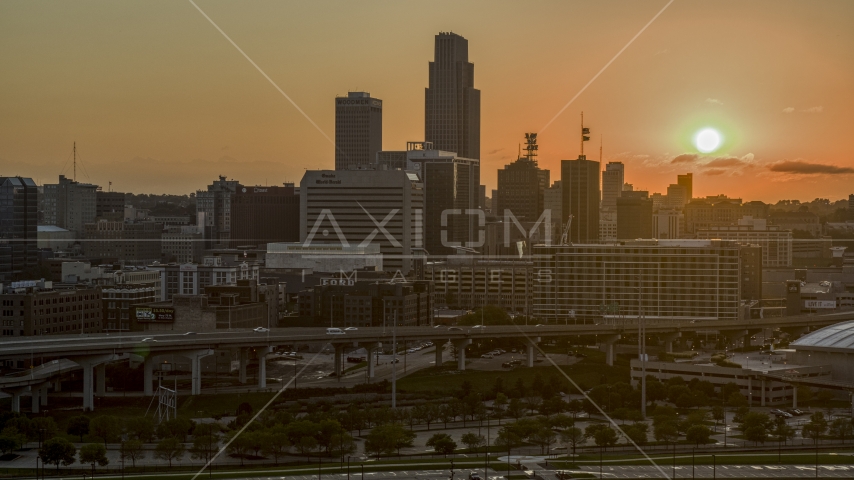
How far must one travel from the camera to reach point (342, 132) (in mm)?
177875

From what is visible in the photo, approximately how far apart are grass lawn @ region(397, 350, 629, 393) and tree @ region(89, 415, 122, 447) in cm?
1496

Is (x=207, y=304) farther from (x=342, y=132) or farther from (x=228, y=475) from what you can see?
(x=342, y=132)

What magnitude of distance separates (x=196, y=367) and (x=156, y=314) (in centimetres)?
974

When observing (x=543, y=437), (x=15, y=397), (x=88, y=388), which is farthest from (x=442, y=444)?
(x=15, y=397)

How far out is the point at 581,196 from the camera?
165125 millimetres

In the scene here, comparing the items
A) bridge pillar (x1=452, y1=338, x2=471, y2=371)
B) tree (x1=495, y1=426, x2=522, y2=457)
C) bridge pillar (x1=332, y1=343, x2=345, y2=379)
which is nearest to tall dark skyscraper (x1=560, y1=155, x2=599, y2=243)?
bridge pillar (x1=452, y1=338, x2=471, y2=371)

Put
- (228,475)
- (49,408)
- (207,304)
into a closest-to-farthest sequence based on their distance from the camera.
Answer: (228,475), (49,408), (207,304)

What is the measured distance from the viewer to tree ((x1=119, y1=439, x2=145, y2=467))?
37553 millimetres

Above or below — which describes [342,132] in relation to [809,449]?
above

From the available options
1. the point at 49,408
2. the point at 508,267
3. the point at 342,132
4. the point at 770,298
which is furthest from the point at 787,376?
the point at 342,132

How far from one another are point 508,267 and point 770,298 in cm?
2369

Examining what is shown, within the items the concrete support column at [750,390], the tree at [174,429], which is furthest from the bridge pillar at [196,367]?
the concrete support column at [750,390]

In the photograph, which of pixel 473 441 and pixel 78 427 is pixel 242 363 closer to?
pixel 78 427

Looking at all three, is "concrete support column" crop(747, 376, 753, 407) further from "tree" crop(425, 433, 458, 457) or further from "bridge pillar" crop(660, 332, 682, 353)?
"tree" crop(425, 433, 458, 457)
